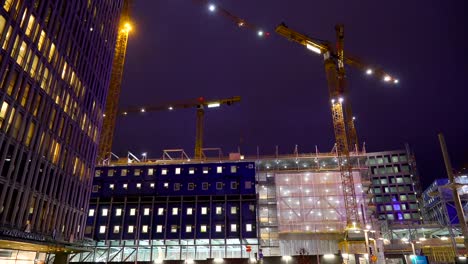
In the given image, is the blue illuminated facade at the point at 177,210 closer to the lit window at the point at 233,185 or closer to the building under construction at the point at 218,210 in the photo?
the lit window at the point at 233,185

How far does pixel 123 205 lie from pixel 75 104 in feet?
101

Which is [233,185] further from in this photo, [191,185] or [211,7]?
[211,7]

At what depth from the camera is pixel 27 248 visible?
39688 millimetres

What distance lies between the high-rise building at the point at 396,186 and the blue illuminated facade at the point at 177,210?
230 feet

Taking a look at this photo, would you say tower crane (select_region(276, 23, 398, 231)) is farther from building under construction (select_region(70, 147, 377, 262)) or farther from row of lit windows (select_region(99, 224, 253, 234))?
row of lit windows (select_region(99, 224, 253, 234))

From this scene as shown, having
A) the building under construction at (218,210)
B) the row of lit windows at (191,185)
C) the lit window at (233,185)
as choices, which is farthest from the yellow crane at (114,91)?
the lit window at (233,185)

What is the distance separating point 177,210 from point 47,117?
36636 mm

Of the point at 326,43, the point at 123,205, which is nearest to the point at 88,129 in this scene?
the point at 123,205

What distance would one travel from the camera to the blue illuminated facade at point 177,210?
6888cm

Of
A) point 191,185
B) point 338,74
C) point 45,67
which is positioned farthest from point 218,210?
point 338,74

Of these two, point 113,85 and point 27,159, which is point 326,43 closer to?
point 113,85

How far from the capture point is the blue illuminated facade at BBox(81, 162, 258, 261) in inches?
2712

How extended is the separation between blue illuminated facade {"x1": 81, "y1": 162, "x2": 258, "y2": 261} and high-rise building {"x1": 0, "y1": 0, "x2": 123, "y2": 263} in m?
21.7

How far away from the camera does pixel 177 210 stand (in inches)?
2813
